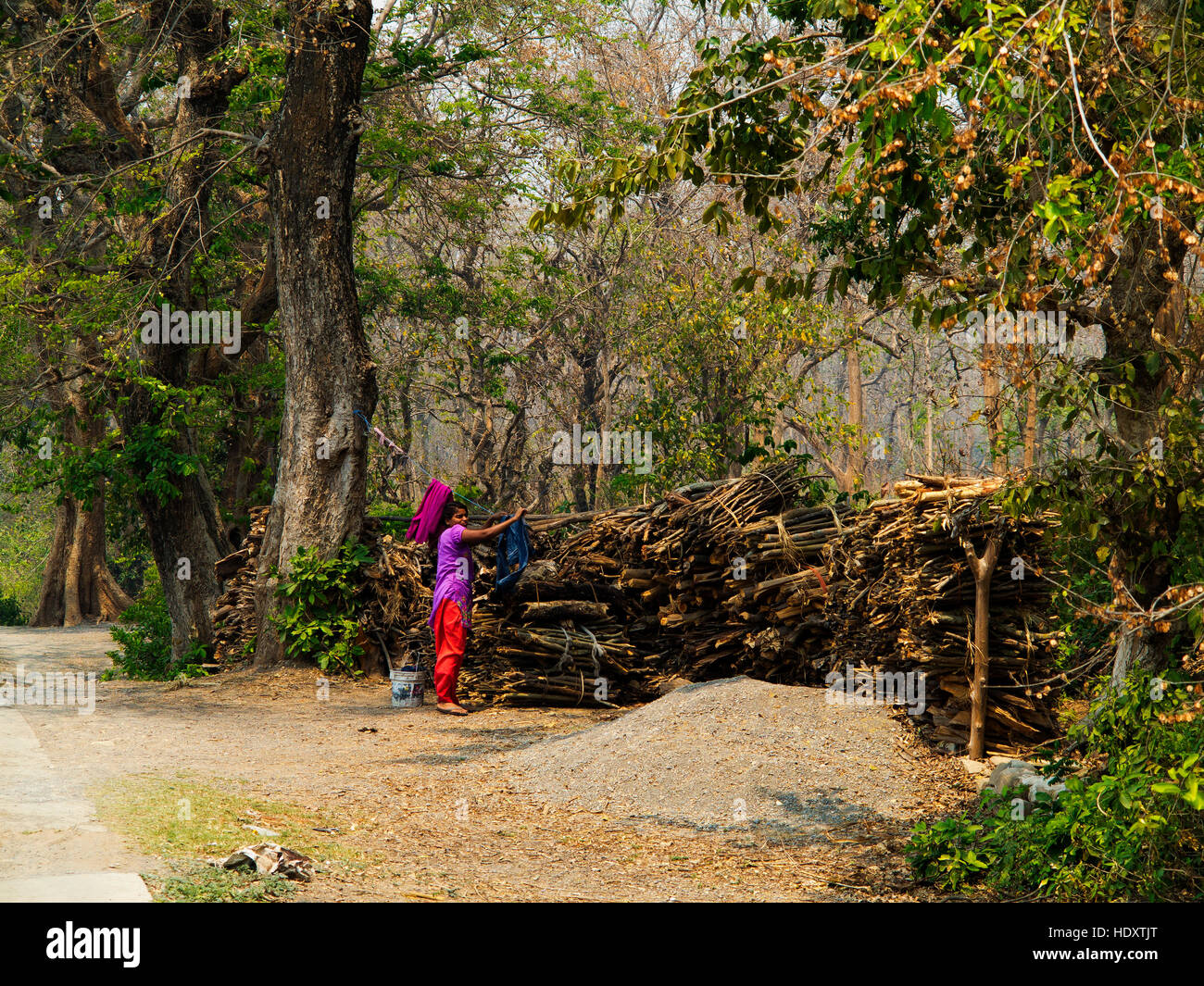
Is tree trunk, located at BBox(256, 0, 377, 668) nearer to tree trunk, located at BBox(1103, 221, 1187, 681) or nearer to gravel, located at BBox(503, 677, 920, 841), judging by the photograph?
gravel, located at BBox(503, 677, 920, 841)

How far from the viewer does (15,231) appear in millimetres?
19641

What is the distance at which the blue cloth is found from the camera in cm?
1038

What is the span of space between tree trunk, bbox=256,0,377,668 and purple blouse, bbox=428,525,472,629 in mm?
2144

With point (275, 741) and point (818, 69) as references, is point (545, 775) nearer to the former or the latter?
point (275, 741)

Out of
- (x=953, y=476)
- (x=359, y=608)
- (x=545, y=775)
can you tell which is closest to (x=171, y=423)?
(x=359, y=608)

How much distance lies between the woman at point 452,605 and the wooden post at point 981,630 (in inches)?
168

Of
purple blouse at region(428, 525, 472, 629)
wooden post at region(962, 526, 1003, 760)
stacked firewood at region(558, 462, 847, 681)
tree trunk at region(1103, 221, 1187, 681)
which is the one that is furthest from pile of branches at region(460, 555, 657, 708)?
tree trunk at region(1103, 221, 1187, 681)

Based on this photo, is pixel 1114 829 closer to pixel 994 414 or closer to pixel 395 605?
pixel 994 414

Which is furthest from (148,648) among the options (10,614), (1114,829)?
(10,614)

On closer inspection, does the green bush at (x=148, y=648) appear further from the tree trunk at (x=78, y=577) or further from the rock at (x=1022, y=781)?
the rock at (x=1022, y=781)

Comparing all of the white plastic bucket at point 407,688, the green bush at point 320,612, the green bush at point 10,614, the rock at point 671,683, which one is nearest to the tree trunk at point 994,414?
the rock at point 671,683

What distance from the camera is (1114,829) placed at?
4711mm

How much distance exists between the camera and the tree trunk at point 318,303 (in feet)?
38.0

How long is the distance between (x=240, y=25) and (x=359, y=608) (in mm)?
7037
